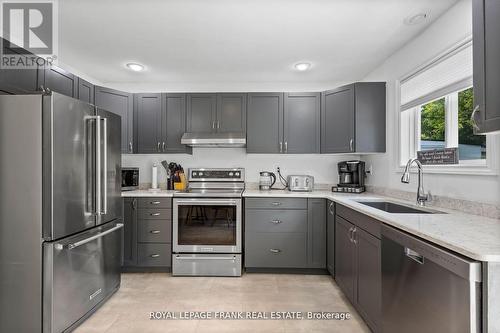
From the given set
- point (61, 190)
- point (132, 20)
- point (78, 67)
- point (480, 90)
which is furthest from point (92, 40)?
point (480, 90)

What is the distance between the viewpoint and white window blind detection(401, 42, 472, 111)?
1797 mm

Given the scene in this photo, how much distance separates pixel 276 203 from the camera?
289 cm

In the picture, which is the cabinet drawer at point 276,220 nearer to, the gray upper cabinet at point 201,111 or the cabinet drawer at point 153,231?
the cabinet drawer at point 153,231

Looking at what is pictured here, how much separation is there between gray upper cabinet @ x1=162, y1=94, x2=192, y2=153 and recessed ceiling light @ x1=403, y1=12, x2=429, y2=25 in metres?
2.50

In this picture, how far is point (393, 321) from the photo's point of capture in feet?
4.78

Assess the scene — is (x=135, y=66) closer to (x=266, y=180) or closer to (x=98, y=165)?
(x=98, y=165)

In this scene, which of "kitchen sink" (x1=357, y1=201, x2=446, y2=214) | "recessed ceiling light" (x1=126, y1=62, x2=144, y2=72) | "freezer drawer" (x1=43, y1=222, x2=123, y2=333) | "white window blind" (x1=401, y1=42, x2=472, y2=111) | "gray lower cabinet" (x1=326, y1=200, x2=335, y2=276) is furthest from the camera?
"recessed ceiling light" (x1=126, y1=62, x2=144, y2=72)

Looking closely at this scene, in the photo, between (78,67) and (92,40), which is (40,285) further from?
(78,67)

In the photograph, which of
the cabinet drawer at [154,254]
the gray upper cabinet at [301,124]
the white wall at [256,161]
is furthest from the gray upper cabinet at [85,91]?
the gray upper cabinet at [301,124]

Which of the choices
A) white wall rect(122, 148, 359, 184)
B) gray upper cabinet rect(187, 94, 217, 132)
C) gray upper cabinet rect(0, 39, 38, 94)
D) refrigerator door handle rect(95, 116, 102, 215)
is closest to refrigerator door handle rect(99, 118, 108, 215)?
refrigerator door handle rect(95, 116, 102, 215)

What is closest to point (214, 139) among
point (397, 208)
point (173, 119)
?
point (173, 119)

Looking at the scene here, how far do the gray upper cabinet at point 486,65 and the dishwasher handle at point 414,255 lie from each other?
66cm

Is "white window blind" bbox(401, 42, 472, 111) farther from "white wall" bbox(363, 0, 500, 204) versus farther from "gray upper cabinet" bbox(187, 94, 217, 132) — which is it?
"gray upper cabinet" bbox(187, 94, 217, 132)

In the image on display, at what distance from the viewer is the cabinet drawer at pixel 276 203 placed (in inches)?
113
